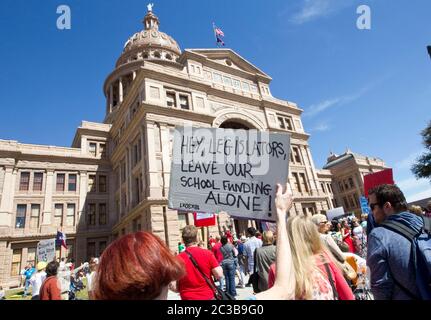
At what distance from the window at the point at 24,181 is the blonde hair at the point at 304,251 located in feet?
110

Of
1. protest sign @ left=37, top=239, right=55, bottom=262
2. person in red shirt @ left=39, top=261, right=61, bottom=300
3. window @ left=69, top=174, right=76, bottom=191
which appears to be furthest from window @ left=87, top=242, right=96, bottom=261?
person in red shirt @ left=39, top=261, right=61, bottom=300

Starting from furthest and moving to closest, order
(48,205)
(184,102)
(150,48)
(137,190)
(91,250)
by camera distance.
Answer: (150,48), (91,250), (48,205), (184,102), (137,190)

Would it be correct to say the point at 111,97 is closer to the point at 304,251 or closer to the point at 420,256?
the point at 304,251

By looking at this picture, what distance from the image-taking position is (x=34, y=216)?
2784 cm

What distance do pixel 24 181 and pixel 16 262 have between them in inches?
327

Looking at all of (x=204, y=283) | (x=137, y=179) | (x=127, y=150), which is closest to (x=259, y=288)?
(x=204, y=283)

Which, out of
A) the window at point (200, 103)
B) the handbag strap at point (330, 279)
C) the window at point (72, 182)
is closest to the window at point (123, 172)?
the window at point (72, 182)

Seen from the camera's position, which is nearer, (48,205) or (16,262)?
(16,262)

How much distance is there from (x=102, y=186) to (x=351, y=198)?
45117mm

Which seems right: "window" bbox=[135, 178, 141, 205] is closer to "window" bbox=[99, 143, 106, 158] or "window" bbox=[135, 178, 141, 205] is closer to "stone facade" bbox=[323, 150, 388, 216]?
"window" bbox=[99, 143, 106, 158]

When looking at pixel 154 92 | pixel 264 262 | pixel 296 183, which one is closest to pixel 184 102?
pixel 154 92

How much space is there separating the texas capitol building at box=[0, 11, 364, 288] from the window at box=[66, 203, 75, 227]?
98 mm

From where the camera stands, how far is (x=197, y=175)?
3.77 m

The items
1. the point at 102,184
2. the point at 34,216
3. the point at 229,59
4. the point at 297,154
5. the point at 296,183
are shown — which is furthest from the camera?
the point at 297,154
